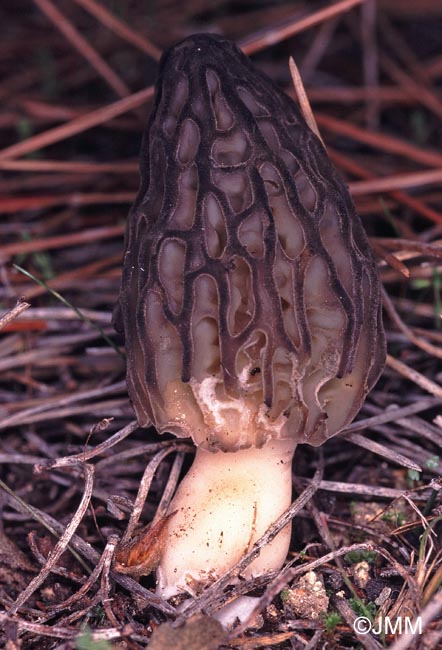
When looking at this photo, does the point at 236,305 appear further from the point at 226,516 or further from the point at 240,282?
the point at 226,516

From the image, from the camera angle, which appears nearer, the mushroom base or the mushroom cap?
the mushroom cap

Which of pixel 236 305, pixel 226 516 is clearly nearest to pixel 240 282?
pixel 236 305

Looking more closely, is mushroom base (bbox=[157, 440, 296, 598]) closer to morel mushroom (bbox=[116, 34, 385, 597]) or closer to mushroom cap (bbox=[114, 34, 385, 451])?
morel mushroom (bbox=[116, 34, 385, 597])

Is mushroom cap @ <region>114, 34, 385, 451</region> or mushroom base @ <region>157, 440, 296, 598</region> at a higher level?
mushroom cap @ <region>114, 34, 385, 451</region>

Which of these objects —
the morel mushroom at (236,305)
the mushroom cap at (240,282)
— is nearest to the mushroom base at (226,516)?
the morel mushroom at (236,305)

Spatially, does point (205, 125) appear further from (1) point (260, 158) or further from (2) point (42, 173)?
(2) point (42, 173)

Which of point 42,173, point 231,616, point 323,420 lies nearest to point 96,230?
point 42,173

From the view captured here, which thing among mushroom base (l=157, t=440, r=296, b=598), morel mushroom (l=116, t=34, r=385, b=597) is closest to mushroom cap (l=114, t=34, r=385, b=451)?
morel mushroom (l=116, t=34, r=385, b=597)

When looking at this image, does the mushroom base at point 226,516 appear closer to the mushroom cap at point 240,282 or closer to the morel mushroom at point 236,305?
the morel mushroom at point 236,305
